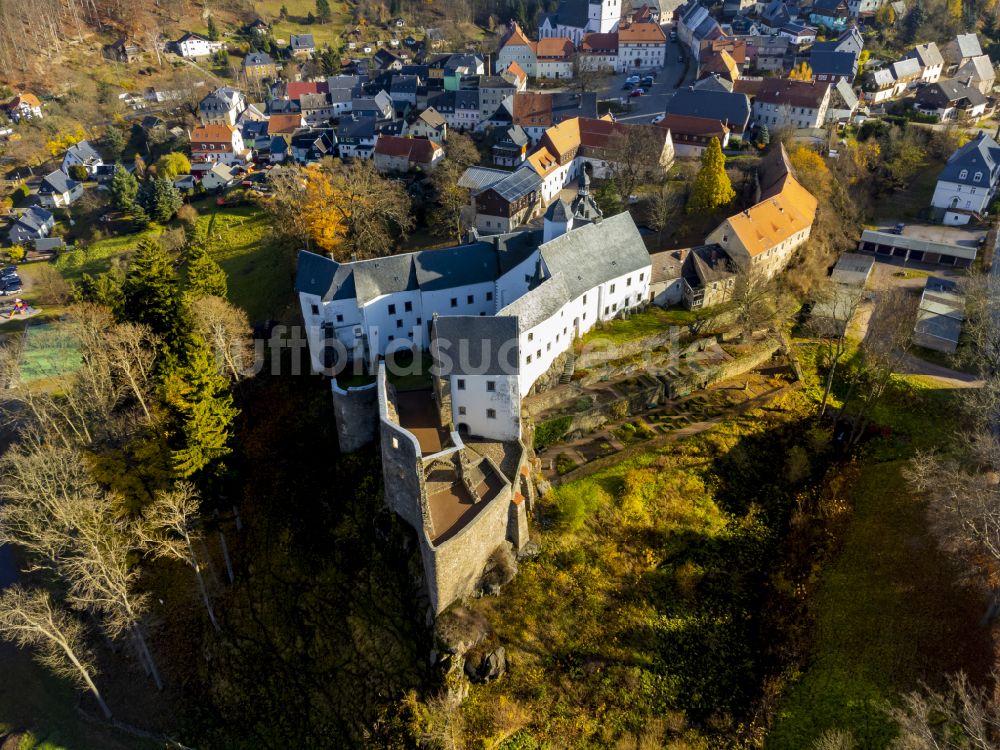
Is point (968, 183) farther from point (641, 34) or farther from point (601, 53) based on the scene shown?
point (601, 53)

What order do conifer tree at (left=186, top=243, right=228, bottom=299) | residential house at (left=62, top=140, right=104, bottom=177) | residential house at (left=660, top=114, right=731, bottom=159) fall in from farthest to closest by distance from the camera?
residential house at (left=62, top=140, right=104, bottom=177) → residential house at (left=660, top=114, right=731, bottom=159) → conifer tree at (left=186, top=243, right=228, bottom=299)

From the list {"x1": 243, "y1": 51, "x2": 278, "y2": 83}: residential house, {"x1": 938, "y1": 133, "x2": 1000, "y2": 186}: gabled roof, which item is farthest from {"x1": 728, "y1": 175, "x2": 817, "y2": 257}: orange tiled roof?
{"x1": 243, "y1": 51, "x2": 278, "y2": 83}: residential house

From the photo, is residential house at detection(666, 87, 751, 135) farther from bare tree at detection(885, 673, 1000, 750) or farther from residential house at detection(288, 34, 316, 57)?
residential house at detection(288, 34, 316, 57)

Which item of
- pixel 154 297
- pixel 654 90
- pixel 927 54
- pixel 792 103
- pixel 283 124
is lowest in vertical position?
pixel 154 297

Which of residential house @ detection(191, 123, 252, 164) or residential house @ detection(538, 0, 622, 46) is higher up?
residential house @ detection(538, 0, 622, 46)

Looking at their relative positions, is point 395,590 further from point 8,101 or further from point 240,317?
point 8,101

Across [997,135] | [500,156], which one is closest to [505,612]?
[500,156]

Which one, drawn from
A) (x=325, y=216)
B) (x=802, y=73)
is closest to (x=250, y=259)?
(x=325, y=216)

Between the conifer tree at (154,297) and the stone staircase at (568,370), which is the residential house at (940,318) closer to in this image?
the stone staircase at (568,370)
